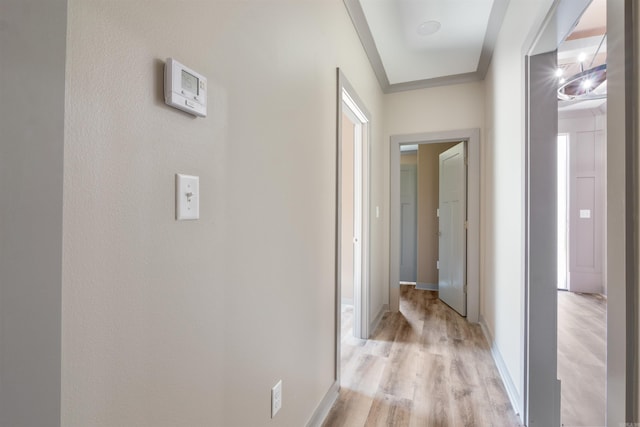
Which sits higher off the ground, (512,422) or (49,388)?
(49,388)

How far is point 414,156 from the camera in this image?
5.07 m

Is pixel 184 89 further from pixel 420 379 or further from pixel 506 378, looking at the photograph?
pixel 506 378

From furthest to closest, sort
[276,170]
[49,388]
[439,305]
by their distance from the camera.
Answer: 1. [439,305]
2. [276,170]
3. [49,388]

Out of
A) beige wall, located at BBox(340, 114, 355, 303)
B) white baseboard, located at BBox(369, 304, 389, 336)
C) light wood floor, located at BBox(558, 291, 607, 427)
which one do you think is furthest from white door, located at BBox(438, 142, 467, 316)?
beige wall, located at BBox(340, 114, 355, 303)

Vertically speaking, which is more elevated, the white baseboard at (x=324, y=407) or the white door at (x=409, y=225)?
the white door at (x=409, y=225)

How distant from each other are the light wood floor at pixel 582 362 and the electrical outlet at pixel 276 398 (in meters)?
1.61

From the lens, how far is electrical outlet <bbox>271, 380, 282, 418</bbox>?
120 cm

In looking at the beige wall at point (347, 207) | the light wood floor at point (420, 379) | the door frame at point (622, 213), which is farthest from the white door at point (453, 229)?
the door frame at point (622, 213)

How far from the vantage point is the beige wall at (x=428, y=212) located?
4.59m

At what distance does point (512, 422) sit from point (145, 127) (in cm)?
223

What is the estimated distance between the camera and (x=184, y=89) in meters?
0.73

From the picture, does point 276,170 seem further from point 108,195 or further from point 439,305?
point 439,305

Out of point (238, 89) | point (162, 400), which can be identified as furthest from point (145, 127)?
point (162, 400)

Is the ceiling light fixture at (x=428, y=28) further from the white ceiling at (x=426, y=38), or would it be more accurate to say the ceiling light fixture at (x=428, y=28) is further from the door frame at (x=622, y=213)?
the door frame at (x=622, y=213)
